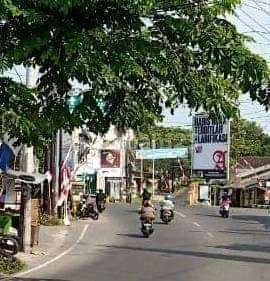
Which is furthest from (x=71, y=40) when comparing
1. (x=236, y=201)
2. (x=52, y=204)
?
(x=236, y=201)

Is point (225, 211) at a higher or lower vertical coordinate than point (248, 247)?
higher

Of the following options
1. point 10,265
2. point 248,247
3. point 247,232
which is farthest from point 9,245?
point 247,232

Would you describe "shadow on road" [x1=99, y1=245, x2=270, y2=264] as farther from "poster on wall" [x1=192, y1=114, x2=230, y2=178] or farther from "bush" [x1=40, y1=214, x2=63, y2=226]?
"poster on wall" [x1=192, y1=114, x2=230, y2=178]

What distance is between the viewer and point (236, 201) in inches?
3012

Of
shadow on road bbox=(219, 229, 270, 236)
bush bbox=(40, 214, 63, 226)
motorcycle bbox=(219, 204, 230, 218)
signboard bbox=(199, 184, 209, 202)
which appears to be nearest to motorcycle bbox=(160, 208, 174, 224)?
shadow on road bbox=(219, 229, 270, 236)

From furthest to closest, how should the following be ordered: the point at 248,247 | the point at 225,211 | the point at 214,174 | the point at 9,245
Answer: the point at 214,174 → the point at 225,211 → the point at 248,247 → the point at 9,245

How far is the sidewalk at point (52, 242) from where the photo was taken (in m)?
17.9

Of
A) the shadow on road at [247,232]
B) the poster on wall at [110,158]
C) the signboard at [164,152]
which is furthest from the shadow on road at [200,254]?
the signboard at [164,152]

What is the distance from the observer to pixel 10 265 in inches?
616

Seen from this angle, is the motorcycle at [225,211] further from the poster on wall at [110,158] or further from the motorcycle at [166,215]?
the poster on wall at [110,158]

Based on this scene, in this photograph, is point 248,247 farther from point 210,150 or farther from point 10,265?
point 210,150

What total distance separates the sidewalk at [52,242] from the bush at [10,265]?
0.21 m

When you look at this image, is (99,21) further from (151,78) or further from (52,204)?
(52,204)

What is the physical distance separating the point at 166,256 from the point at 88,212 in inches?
694
